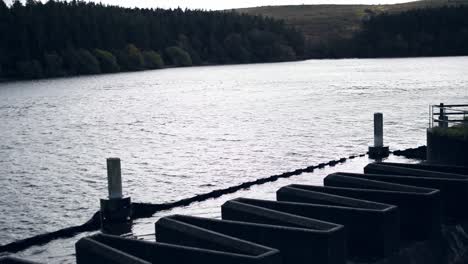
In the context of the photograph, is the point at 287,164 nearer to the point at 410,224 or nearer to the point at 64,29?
the point at 410,224

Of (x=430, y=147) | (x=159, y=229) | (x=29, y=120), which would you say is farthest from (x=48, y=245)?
(x=29, y=120)

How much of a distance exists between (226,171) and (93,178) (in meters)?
6.37

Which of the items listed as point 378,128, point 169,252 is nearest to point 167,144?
point 378,128

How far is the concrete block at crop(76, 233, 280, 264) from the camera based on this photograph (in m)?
10.6

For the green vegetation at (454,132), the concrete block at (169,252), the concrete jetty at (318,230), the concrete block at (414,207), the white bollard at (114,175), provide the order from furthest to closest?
the green vegetation at (454,132)
the white bollard at (114,175)
the concrete block at (414,207)
the concrete jetty at (318,230)
the concrete block at (169,252)

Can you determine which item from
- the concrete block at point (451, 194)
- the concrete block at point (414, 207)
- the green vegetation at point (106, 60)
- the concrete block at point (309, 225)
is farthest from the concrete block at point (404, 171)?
the green vegetation at point (106, 60)

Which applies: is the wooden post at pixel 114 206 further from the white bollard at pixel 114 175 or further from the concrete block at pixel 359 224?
the concrete block at pixel 359 224

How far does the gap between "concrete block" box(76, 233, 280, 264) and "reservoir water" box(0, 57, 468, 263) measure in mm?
3751

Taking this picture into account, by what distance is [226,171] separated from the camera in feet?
105

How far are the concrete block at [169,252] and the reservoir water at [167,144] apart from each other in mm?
3751

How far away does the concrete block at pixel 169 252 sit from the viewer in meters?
10.6

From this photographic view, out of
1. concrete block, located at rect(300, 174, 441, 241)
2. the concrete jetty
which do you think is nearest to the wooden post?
the concrete jetty

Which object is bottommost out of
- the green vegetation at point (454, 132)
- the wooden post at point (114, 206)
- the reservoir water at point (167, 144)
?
the reservoir water at point (167, 144)

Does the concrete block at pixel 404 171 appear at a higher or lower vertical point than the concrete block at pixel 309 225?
higher
